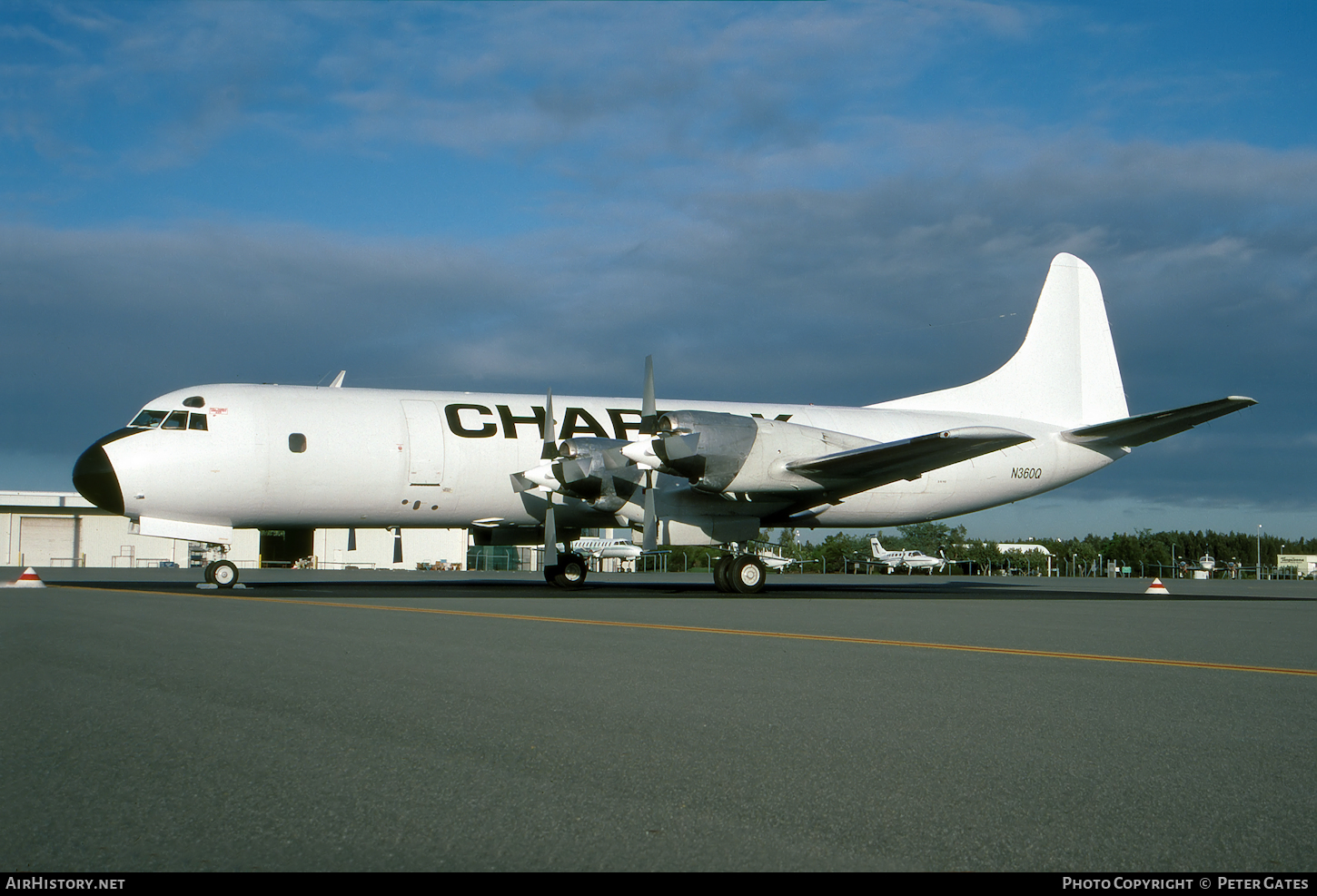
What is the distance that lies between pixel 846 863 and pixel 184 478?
19.7m

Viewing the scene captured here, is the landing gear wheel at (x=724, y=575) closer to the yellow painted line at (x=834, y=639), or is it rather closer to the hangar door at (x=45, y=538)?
the yellow painted line at (x=834, y=639)

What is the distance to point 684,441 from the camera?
19.6 metres

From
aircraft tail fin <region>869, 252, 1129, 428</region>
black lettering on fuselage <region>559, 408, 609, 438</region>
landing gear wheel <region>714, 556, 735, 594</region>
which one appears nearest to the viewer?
landing gear wheel <region>714, 556, 735, 594</region>

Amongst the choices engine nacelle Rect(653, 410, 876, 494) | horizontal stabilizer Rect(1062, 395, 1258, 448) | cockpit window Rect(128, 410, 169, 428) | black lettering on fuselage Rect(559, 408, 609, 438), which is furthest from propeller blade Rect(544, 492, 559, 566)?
horizontal stabilizer Rect(1062, 395, 1258, 448)

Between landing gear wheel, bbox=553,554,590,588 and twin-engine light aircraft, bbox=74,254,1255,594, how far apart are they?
42 millimetres

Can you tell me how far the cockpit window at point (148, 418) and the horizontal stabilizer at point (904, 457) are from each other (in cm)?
1270

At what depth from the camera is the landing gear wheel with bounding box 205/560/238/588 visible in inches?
824

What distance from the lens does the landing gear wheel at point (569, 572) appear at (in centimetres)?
2394

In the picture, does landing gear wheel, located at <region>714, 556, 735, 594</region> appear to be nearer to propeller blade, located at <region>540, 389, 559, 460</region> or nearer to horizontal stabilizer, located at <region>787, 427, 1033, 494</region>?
horizontal stabilizer, located at <region>787, 427, 1033, 494</region>

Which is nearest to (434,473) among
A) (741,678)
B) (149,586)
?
(149,586)

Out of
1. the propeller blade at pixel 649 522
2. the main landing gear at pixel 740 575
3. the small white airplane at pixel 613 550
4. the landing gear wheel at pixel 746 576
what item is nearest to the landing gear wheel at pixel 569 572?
the main landing gear at pixel 740 575

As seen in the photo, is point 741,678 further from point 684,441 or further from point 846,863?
point 684,441

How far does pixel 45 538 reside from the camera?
57.8 m

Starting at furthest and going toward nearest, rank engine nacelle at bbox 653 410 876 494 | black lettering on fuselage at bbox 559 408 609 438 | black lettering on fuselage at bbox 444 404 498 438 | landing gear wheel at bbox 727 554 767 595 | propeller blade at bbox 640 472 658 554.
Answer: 1. black lettering on fuselage at bbox 559 408 609 438
2. black lettering on fuselage at bbox 444 404 498 438
3. landing gear wheel at bbox 727 554 767 595
4. propeller blade at bbox 640 472 658 554
5. engine nacelle at bbox 653 410 876 494
